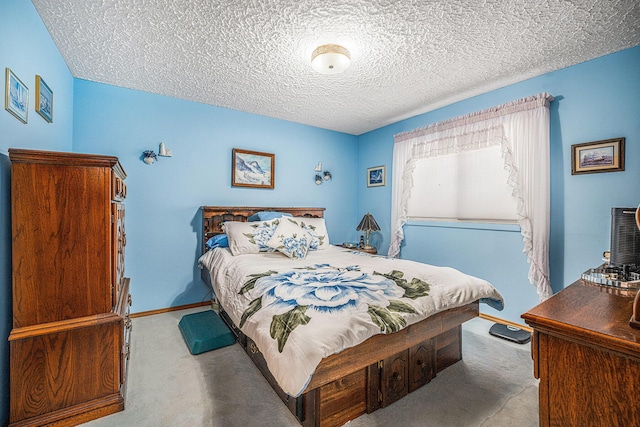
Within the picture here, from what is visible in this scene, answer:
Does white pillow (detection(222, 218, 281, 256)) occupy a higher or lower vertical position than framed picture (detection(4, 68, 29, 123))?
lower

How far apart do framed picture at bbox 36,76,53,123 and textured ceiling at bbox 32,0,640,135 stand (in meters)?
0.43

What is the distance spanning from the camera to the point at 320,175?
14.4ft

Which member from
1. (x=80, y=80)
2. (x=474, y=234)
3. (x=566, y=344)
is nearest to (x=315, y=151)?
(x=474, y=234)

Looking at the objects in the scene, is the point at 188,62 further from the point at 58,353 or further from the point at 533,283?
the point at 533,283

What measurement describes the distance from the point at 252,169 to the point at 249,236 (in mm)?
1184

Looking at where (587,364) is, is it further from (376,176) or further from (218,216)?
(376,176)

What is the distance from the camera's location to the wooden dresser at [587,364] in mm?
757

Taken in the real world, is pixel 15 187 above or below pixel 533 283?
above

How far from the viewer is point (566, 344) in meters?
0.87

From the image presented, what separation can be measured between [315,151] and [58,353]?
3.61 metres

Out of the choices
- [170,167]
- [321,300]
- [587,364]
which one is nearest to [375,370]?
[321,300]

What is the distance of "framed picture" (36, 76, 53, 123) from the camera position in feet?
6.10

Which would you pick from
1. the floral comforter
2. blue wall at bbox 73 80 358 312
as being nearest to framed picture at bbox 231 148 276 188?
blue wall at bbox 73 80 358 312

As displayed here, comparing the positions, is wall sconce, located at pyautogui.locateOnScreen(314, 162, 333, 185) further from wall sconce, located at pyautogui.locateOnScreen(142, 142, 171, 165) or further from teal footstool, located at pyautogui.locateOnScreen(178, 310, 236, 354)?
teal footstool, located at pyautogui.locateOnScreen(178, 310, 236, 354)
